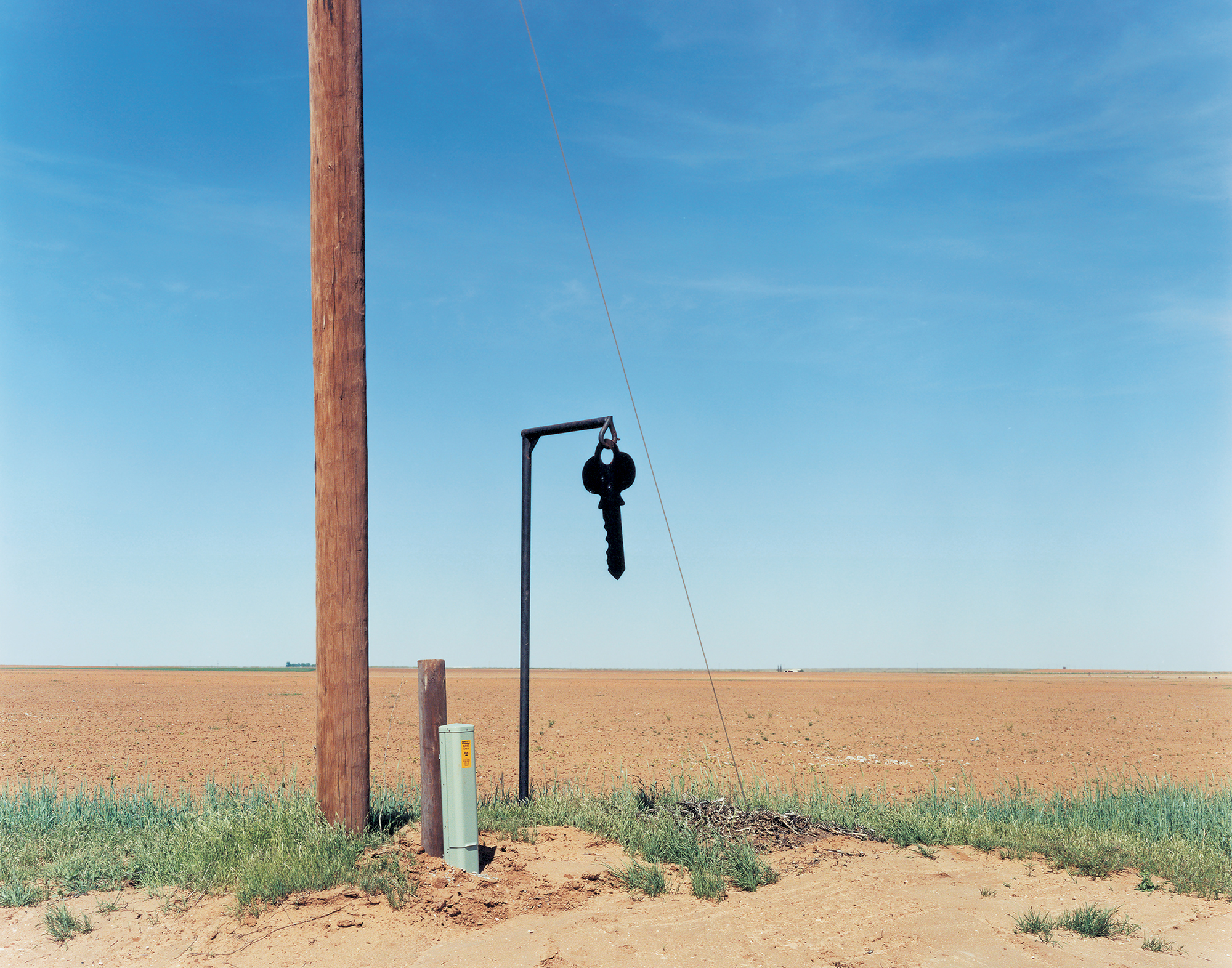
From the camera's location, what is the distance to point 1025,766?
22.5m

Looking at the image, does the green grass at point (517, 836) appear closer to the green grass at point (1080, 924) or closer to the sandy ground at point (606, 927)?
the sandy ground at point (606, 927)

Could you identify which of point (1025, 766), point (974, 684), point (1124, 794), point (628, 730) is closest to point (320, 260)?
point (1124, 794)

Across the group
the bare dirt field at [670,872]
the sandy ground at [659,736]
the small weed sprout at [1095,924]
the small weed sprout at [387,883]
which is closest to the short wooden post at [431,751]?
the bare dirt field at [670,872]

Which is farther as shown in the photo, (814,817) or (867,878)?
(814,817)

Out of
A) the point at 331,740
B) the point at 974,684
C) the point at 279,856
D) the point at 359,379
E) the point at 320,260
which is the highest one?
the point at 320,260

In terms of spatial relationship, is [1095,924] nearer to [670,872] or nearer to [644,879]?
[670,872]

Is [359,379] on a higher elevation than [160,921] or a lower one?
higher

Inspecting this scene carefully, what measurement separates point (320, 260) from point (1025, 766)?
21890mm

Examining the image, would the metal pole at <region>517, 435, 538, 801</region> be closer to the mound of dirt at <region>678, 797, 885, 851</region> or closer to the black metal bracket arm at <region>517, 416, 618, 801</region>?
the black metal bracket arm at <region>517, 416, 618, 801</region>

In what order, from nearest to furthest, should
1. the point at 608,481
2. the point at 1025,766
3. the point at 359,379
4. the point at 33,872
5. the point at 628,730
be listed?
the point at 33,872 < the point at 359,379 < the point at 608,481 < the point at 1025,766 < the point at 628,730

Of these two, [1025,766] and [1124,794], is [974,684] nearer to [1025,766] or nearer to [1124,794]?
[1025,766]

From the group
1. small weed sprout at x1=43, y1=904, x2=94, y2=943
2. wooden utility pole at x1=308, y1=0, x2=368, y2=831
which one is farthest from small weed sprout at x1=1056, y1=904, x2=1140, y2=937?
small weed sprout at x1=43, y1=904, x2=94, y2=943

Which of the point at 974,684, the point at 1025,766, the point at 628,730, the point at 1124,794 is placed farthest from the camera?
the point at 974,684

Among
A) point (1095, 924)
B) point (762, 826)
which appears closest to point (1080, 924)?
point (1095, 924)
